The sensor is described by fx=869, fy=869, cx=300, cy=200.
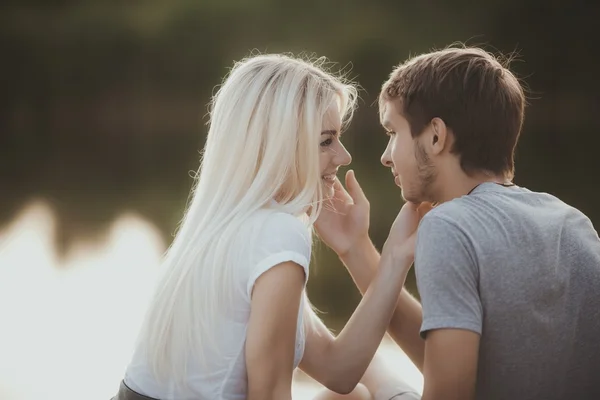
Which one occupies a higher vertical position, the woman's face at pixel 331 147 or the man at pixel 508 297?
the woman's face at pixel 331 147

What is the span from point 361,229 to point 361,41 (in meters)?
14.1

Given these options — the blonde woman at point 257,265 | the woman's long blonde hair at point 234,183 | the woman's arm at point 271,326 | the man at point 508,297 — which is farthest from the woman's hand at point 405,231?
the woman's arm at point 271,326

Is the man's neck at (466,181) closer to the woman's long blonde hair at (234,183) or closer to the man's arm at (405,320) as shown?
the woman's long blonde hair at (234,183)

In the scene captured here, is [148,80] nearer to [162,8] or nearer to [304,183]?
[162,8]

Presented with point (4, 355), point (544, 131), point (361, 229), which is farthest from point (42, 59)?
point (361, 229)

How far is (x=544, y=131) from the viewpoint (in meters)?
16.1

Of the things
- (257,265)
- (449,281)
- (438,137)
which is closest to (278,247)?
(257,265)

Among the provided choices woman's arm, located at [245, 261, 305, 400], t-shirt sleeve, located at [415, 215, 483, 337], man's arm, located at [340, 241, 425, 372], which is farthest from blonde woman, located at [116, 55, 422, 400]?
t-shirt sleeve, located at [415, 215, 483, 337]

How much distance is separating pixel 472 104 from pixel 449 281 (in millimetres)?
498

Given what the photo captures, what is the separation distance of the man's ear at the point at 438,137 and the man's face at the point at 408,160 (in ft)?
0.11

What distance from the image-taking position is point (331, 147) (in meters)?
2.41

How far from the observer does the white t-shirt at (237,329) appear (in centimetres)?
195

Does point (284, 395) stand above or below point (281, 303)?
below

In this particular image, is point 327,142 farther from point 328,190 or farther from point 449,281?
point 449,281
